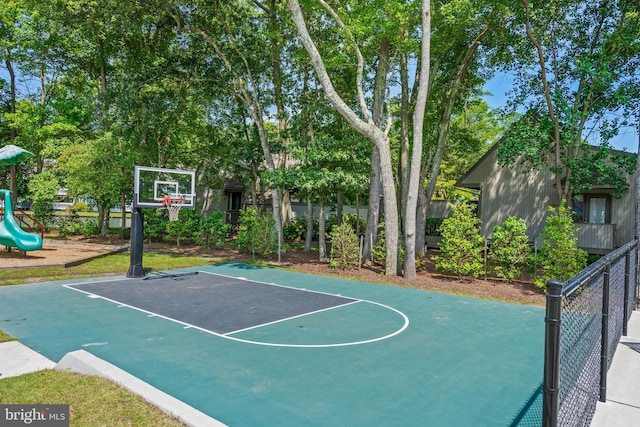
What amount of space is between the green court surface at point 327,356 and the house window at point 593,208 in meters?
9.04

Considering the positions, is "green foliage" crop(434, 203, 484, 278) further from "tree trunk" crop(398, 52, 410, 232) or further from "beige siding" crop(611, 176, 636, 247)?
"beige siding" crop(611, 176, 636, 247)

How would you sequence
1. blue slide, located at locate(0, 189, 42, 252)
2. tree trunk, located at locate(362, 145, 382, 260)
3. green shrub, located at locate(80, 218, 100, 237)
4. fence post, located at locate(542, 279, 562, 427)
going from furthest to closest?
green shrub, located at locate(80, 218, 100, 237) → tree trunk, located at locate(362, 145, 382, 260) → blue slide, located at locate(0, 189, 42, 252) → fence post, located at locate(542, 279, 562, 427)

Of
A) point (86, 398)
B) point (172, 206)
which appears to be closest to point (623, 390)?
point (86, 398)

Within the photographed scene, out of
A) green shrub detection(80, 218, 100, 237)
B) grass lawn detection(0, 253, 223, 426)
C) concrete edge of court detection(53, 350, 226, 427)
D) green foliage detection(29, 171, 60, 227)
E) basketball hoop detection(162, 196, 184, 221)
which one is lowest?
grass lawn detection(0, 253, 223, 426)

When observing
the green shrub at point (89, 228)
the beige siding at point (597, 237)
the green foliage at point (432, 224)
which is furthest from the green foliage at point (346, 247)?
the green shrub at point (89, 228)

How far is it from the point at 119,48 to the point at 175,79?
6.41 meters

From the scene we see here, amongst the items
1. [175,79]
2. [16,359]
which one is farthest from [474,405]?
[175,79]

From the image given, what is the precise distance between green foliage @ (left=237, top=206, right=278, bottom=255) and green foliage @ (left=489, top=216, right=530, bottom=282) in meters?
8.21

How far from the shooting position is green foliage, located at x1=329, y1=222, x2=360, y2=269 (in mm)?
13953

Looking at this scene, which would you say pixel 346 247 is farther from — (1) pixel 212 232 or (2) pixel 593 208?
(2) pixel 593 208

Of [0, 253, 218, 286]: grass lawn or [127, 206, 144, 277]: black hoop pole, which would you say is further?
[127, 206, 144, 277]: black hoop pole

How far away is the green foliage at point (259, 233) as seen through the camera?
16500 millimetres

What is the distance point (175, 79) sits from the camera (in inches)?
685

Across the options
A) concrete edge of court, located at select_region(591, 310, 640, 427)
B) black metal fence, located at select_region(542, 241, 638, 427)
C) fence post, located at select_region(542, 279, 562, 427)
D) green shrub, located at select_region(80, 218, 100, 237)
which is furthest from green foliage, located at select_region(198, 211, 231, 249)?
fence post, located at select_region(542, 279, 562, 427)
